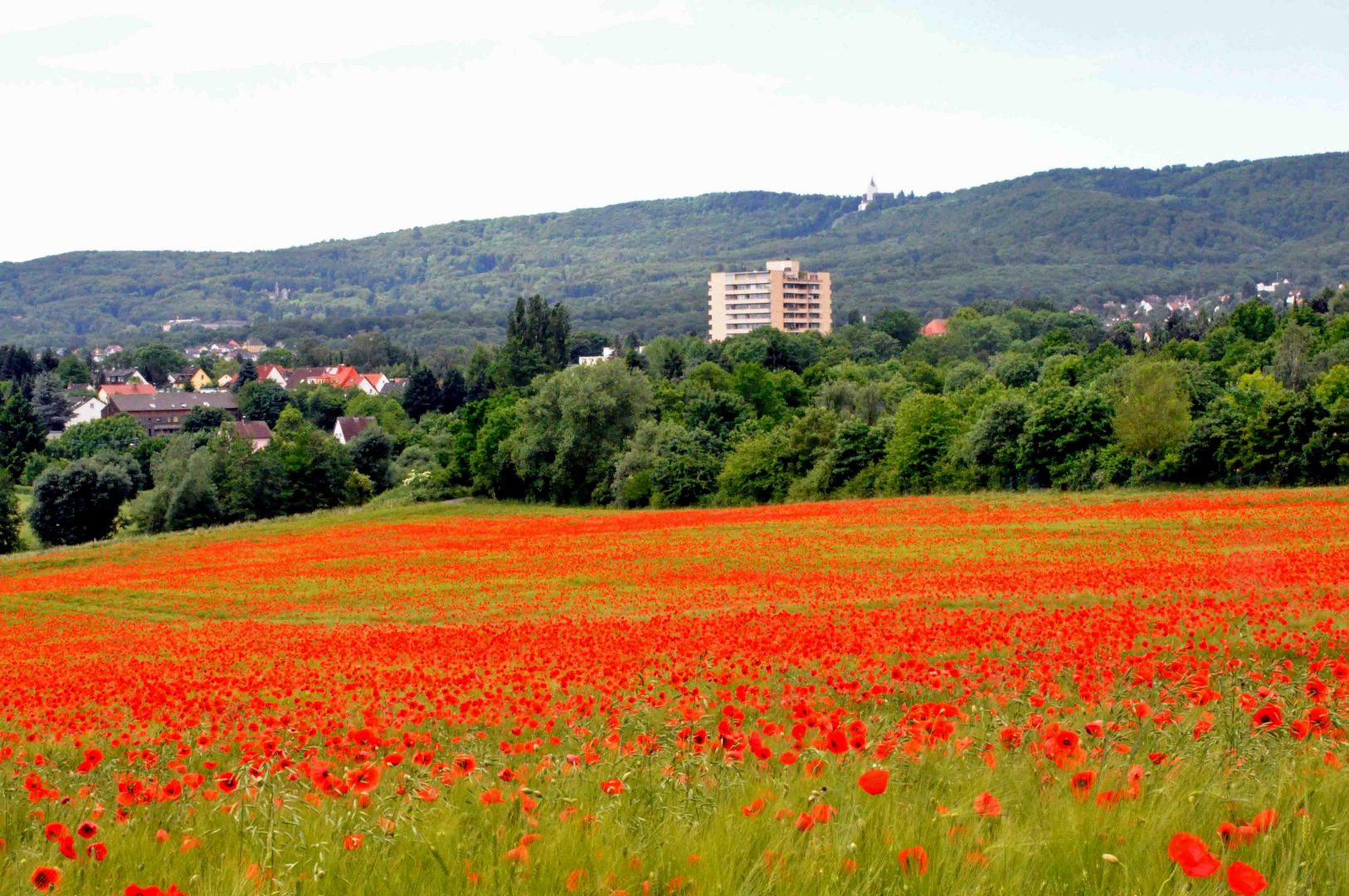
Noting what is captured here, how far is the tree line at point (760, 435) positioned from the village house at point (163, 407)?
28.1m

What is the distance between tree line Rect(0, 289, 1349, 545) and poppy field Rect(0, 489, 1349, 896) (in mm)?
28857

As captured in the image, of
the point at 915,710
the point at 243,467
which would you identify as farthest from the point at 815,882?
the point at 243,467

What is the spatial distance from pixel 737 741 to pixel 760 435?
73.5 m

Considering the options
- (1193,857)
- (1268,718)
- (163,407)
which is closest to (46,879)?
(1193,857)

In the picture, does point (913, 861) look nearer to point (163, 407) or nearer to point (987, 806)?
point (987, 806)

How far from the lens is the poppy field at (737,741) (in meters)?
4.76

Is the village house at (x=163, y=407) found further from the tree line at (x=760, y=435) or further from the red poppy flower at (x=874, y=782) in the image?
the red poppy flower at (x=874, y=782)

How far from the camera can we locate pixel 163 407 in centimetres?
18538

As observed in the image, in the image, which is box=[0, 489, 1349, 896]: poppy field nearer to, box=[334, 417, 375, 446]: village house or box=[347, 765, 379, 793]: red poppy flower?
box=[347, 765, 379, 793]: red poppy flower

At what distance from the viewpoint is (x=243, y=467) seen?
92625mm

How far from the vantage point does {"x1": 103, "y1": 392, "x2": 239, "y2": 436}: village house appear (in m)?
179

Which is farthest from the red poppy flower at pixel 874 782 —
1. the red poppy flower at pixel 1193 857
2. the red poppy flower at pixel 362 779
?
the red poppy flower at pixel 362 779

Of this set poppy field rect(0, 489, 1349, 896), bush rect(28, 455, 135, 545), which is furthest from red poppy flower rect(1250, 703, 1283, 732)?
bush rect(28, 455, 135, 545)

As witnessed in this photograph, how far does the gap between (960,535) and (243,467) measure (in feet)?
218
